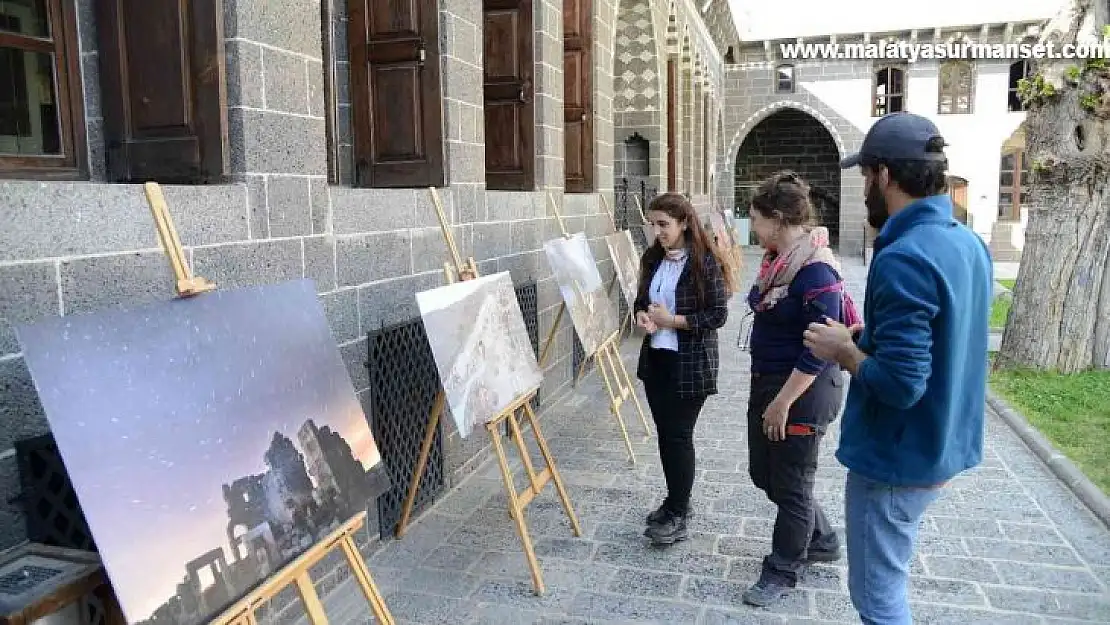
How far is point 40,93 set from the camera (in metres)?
2.73

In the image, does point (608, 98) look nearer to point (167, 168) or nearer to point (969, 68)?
point (167, 168)

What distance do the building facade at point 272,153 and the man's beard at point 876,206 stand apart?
204 cm

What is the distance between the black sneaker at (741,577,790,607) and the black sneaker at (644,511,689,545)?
1.70 ft

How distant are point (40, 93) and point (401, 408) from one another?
6.54 feet

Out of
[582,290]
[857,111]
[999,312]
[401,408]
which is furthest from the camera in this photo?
[857,111]

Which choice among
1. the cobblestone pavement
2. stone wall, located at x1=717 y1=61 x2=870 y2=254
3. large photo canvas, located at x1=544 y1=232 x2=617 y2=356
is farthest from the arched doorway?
the cobblestone pavement

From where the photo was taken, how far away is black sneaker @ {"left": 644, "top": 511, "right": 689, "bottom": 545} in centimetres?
364

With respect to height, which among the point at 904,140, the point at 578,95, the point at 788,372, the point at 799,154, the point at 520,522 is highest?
the point at 799,154

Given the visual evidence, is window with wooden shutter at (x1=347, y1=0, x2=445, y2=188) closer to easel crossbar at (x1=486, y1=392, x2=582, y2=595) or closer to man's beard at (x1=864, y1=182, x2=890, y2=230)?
easel crossbar at (x1=486, y1=392, x2=582, y2=595)

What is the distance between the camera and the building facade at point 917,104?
21.3m

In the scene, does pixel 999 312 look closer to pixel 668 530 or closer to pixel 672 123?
pixel 672 123

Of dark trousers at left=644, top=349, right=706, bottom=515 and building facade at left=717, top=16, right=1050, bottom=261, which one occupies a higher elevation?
building facade at left=717, top=16, right=1050, bottom=261

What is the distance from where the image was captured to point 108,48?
9.30 feet

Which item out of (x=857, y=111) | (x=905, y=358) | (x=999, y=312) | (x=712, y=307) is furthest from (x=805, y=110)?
(x=905, y=358)
